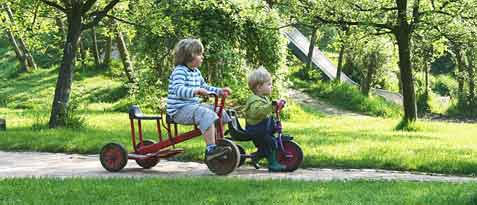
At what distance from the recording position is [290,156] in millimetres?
8938

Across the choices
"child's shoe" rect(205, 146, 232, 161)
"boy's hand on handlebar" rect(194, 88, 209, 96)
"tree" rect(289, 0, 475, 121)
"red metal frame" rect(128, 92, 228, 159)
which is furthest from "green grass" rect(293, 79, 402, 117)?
"boy's hand on handlebar" rect(194, 88, 209, 96)

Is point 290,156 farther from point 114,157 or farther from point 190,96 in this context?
point 114,157

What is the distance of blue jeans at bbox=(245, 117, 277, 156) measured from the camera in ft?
28.8

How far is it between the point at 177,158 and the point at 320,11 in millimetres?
7433

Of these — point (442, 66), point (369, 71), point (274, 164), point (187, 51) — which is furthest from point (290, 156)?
point (442, 66)

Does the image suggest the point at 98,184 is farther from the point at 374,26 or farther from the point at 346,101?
the point at 346,101

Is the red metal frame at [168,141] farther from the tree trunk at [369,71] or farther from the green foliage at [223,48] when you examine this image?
the tree trunk at [369,71]

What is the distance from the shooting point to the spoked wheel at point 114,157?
8898mm

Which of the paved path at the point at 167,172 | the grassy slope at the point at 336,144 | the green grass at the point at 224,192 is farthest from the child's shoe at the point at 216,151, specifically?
the grassy slope at the point at 336,144

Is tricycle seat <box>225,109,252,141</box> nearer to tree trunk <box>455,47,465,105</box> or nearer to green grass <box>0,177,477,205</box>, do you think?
green grass <box>0,177,477,205</box>

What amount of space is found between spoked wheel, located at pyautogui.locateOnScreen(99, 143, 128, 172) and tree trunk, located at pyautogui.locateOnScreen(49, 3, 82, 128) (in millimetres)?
5315

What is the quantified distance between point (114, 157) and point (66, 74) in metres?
5.64

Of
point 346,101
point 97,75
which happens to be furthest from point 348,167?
point 97,75

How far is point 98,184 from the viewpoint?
7.39 metres
